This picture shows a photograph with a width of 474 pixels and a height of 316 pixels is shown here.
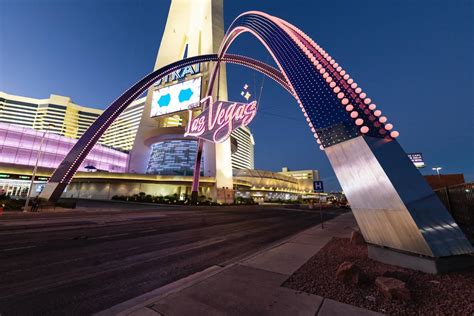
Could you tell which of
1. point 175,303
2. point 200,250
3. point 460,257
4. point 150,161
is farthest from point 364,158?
point 150,161

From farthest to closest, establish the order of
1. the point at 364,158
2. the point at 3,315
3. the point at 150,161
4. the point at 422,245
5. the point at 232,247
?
the point at 150,161 → the point at 232,247 → the point at 364,158 → the point at 422,245 → the point at 3,315

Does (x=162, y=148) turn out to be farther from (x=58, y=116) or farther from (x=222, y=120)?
(x=58, y=116)

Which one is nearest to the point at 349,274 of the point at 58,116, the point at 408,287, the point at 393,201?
the point at 408,287

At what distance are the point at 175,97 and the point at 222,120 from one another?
28444 mm

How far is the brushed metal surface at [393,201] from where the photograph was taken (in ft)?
16.4

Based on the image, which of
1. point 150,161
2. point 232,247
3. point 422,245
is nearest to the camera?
point 422,245

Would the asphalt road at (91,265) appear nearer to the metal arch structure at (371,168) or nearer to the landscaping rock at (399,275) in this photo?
the landscaping rock at (399,275)

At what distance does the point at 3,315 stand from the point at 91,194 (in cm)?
5646

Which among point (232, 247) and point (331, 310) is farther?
point (232, 247)

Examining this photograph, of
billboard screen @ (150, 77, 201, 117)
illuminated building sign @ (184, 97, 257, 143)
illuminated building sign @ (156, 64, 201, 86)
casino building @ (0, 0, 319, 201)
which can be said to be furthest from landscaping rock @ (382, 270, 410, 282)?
illuminated building sign @ (156, 64, 201, 86)

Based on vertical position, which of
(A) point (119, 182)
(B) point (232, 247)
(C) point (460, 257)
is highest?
(A) point (119, 182)

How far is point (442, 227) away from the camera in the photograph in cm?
511

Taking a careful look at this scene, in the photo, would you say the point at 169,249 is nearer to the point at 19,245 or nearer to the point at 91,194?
the point at 19,245

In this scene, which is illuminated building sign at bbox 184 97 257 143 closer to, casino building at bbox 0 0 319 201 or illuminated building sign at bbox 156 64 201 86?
casino building at bbox 0 0 319 201
